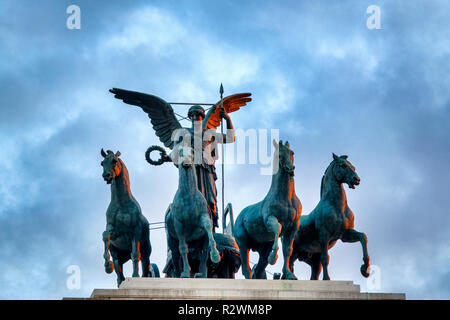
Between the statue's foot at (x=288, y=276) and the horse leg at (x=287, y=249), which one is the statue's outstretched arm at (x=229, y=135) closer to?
the horse leg at (x=287, y=249)

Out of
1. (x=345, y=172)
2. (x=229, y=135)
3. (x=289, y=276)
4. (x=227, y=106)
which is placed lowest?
(x=289, y=276)

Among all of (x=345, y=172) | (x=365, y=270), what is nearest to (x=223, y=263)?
(x=365, y=270)

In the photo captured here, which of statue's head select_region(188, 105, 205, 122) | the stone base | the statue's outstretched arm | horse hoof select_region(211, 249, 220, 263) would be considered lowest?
the stone base

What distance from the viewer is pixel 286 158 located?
2098cm

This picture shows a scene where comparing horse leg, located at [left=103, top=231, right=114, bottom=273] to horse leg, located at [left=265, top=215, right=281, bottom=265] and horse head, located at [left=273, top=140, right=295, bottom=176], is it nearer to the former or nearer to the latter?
horse leg, located at [left=265, top=215, right=281, bottom=265]

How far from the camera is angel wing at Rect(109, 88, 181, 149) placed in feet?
82.4

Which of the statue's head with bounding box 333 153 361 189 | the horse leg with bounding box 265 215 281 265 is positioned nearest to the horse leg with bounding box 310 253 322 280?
the horse leg with bounding box 265 215 281 265

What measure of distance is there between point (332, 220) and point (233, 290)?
3148mm

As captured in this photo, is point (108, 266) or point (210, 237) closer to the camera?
point (210, 237)

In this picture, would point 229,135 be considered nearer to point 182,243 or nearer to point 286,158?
point 286,158

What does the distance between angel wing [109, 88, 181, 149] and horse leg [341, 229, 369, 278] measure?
587 centimetres

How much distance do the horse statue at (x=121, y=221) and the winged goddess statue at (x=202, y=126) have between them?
5.36 feet
